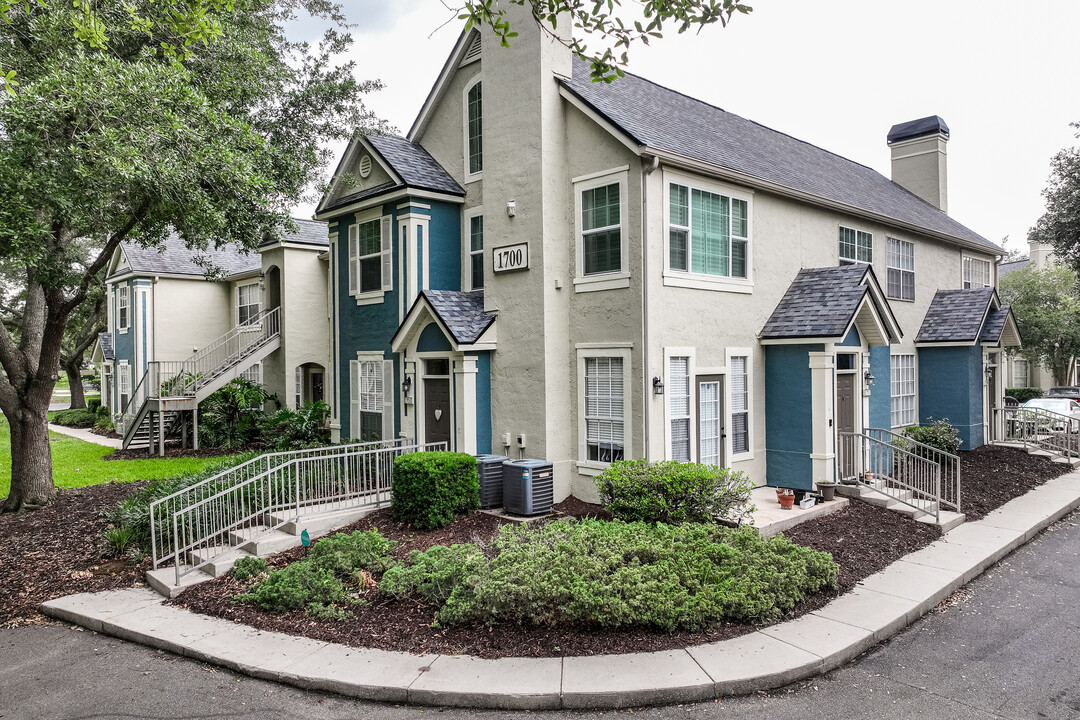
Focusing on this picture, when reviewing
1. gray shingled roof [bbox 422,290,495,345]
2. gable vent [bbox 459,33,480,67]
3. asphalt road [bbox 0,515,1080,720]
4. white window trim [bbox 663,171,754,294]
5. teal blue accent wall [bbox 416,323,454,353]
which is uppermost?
gable vent [bbox 459,33,480,67]

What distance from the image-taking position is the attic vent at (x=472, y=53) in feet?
43.3

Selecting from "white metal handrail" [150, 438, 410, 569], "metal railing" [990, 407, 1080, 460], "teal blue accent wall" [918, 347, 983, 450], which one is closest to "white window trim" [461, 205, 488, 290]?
"white metal handrail" [150, 438, 410, 569]

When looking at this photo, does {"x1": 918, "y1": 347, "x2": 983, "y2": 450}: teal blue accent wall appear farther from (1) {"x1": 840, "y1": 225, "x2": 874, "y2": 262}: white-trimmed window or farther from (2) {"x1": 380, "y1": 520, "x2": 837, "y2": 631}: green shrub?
(2) {"x1": 380, "y1": 520, "x2": 837, "y2": 631}: green shrub

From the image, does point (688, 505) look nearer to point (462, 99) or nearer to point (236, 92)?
point (462, 99)

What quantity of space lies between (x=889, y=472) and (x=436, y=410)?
323 inches

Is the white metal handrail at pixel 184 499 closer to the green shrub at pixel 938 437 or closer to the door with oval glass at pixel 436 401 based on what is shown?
the door with oval glass at pixel 436 401

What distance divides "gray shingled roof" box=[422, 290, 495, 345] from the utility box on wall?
8.32 feet

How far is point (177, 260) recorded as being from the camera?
25.5 meters

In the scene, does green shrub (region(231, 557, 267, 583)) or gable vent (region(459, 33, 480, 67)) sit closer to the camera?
green shrub (region(231, 557, 267, 583))

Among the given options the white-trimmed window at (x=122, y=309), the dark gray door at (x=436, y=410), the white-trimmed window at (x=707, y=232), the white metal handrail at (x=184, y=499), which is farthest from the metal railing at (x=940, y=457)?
the white-trimmed window at (x=122, y=309)

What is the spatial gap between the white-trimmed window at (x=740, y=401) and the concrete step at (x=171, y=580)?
27.6ft

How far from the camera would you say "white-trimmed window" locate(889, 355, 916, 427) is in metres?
16.5

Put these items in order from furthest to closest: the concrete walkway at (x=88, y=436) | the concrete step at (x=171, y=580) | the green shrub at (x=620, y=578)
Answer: the concrete walkway at (x=88, y=436), the concrete step at (x=171, y=580), the green shrub at (x=620, y=578)

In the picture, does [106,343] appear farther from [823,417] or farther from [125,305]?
[823,417]
